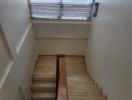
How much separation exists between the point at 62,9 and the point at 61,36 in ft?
2.52

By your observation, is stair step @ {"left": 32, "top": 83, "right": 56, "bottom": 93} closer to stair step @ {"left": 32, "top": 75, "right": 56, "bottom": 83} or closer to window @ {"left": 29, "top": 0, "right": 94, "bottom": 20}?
stair step @ {"left": 32, "top": 75, "right": 56, "bottom": 83}

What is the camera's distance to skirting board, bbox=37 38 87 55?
4.45 meters

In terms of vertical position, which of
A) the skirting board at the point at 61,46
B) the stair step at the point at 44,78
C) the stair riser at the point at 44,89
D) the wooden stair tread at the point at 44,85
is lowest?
the stair riser at the point at 44,89

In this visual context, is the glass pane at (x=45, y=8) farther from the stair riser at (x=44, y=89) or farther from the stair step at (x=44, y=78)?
the stair riser at (x=44, y=89)

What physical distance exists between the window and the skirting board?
0.72 metres

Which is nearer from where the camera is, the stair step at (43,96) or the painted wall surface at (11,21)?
Answer: the painted wall surface at (11,21)

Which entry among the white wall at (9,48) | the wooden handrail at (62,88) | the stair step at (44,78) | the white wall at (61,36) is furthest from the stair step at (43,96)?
the white wall at (61,36)

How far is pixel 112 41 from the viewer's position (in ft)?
6.98

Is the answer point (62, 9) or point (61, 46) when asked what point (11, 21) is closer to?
point (62, 9)

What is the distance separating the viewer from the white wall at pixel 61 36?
4.05 metres

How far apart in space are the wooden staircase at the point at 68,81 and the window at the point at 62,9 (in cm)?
113

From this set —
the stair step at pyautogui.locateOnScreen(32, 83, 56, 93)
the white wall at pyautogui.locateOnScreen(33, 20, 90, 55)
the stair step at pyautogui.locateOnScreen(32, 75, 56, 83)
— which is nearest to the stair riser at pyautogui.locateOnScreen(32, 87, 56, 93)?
the stair step at pyautogui.locateOnScreen(32, 83, 56, 93)

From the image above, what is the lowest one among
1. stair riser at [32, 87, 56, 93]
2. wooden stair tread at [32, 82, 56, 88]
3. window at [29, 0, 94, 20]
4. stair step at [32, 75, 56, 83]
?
stair riser at [32, 87, 56, 93]

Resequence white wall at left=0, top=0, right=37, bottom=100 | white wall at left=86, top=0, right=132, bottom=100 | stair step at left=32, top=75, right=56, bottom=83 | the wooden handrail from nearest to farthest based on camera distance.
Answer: white wall at left=86, top=0, right=132, bottom=100 → the wooden handrail → white wall at left=0, top=0, right=37, bottom=100 → stair step at left=32, top=75, right=56, bottom=83
